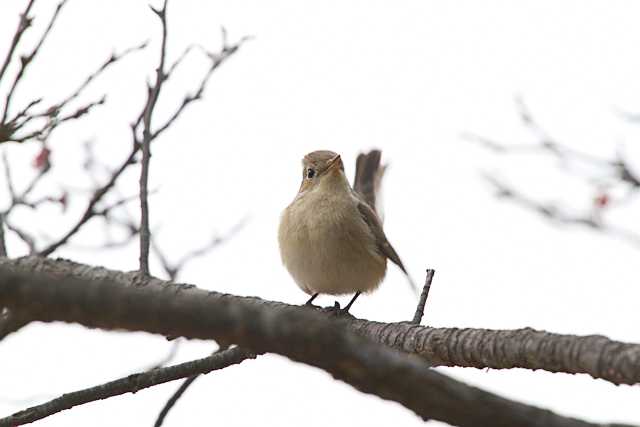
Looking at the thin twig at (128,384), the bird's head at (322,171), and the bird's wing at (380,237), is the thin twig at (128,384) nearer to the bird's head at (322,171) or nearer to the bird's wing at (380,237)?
the bird's wing at (380,237)

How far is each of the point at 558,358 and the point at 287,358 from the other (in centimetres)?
147

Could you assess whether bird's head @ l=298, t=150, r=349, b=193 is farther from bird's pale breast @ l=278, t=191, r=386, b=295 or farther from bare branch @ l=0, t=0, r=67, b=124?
bare branch @ l=0, t=0, r=67, b=124

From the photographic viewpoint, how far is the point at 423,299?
13.4ft

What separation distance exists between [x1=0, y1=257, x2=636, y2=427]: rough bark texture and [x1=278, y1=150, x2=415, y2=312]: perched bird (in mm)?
3849

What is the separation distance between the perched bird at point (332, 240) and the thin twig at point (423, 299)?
4.55 ft

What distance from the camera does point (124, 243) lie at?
4934 mm

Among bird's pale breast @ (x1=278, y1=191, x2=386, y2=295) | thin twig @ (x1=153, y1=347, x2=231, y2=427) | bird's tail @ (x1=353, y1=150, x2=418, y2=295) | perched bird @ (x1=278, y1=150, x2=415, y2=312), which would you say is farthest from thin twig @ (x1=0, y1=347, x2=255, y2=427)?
bird's tail @ (x1=353, y1=150, x2=418, y2=295)

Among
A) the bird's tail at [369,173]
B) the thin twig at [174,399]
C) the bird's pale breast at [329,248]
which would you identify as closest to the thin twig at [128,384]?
Answer: the thin twig at [174,399]

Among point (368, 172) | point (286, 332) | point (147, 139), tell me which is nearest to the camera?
point (286, 332)

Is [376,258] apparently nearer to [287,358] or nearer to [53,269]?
[53,269]

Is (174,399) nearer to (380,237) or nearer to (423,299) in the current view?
(423,299)

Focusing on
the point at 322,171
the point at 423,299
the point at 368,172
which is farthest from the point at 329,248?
the point at 368,172

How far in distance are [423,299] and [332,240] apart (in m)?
1.79

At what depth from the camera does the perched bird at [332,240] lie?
19.0 feet
